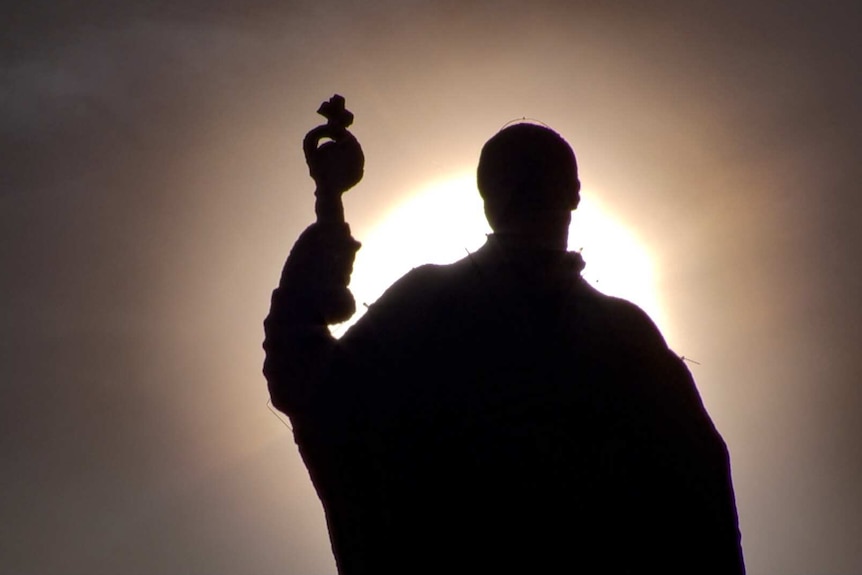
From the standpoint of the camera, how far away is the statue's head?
20.0 feet

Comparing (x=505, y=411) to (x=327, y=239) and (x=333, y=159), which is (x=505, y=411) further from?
(x=333, y=159)

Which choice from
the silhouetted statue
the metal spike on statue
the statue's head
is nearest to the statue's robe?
the silhouetted statue

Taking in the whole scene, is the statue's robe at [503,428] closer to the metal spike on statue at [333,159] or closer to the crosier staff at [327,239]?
the crosier staff at [327,239]

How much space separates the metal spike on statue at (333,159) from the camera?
6562 mm

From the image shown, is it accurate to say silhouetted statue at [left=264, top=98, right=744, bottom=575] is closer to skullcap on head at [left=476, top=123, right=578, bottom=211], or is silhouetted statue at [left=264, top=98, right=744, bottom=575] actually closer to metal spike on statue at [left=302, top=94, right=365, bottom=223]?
skullcap on head at [left=476, top=123, right=578, bottom=211]

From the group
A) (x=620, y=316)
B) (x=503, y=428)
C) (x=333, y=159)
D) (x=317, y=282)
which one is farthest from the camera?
(x=333, y=159)

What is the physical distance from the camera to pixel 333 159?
6.60m

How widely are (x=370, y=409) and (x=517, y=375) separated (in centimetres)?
72

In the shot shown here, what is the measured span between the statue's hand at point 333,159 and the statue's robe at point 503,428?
673 millimetres

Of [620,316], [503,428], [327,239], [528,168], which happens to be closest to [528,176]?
[528,168]

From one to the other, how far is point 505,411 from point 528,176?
122 cm

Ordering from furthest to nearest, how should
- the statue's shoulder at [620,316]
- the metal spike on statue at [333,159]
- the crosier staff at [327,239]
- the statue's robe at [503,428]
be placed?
the metal spike on statue at [333,159], the crosier staff at [327,239], the statue's shoulder at [620,316], the statue's robe at [503,428]

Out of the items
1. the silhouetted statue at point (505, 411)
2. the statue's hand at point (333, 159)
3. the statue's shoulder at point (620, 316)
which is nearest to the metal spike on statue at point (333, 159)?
the statue's hand at point (333, 159)

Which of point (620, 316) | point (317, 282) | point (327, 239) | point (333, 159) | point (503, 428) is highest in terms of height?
point (333, 159)
